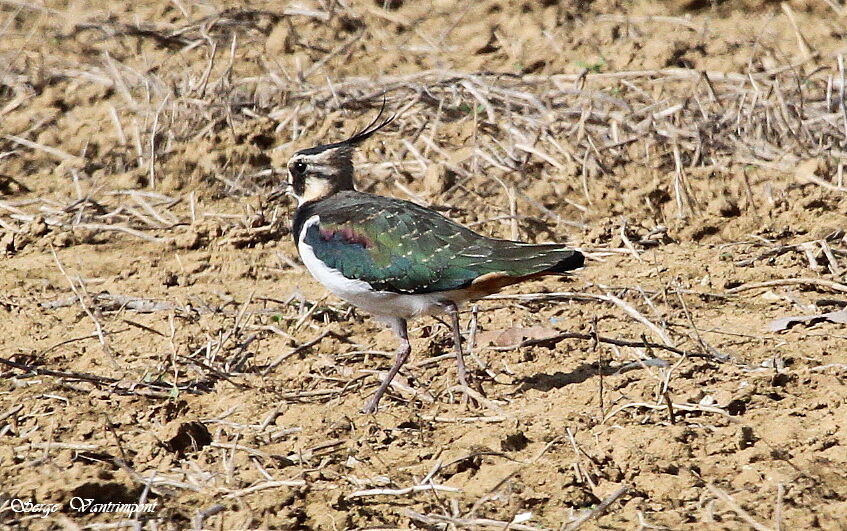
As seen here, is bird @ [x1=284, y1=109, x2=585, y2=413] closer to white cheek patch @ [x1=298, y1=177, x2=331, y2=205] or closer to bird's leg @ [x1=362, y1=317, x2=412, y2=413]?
bird's leg @ [x1=362, y1=317, x2=412, y2=413]

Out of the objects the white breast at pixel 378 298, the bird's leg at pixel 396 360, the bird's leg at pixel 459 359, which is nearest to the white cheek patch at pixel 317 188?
the white breast at pixel 378 298

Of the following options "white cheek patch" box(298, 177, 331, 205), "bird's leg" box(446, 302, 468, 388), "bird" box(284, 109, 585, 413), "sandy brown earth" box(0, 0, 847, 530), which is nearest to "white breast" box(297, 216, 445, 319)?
"bird" box(284, 109, 585, 413)

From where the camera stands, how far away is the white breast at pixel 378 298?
247 inches

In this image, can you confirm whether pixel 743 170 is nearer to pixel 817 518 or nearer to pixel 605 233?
pixel 605 233

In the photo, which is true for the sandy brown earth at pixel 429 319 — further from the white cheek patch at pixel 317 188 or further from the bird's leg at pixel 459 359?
the white cheek patch at pixel 317 188

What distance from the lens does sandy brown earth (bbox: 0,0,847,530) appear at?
4.98 meters

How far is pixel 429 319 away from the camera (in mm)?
7273

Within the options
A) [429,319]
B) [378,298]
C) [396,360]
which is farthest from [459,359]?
[429,319]

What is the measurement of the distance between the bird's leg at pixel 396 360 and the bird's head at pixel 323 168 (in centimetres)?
110

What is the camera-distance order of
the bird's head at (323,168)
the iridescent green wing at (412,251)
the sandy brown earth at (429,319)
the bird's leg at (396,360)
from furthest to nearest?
the bird's head at (323,168) < the iridescent green wing at (412,251) < the bird's leg at (396,360) < the sandy brown earth at (429,319)

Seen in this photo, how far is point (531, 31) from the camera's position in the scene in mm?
11305

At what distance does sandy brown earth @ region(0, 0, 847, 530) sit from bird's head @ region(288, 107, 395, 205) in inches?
28.4

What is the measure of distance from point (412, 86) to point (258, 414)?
4584mm

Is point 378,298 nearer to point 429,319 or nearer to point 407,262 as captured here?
point 407,262
